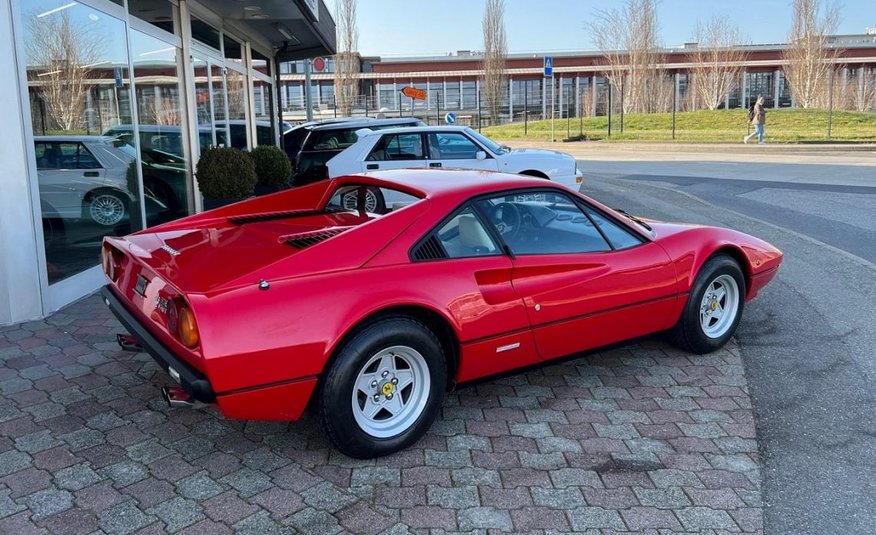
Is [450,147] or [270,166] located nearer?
[270,166]

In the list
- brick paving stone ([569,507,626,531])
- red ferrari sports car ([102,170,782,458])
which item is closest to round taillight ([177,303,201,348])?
red ferrari sports car ([102,170,782,458])

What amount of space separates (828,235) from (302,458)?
8.50 m

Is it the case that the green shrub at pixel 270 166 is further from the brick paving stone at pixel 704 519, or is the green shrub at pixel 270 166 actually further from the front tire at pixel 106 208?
the brick paving stone at pixel 704 519

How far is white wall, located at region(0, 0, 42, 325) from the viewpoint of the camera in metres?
5.59

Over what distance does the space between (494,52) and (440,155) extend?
40149 millimetres

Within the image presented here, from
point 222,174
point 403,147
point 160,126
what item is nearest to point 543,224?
point 222,174

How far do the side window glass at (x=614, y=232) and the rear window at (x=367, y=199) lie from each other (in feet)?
3.83

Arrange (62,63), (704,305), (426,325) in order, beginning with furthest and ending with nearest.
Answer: (62,63)
(704,305)
(426,325)

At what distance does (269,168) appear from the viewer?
11.8 m

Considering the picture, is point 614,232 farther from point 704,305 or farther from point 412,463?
point 412,463

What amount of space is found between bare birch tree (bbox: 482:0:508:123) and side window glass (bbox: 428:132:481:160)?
3954cm

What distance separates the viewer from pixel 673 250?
469cm

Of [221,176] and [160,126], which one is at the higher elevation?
[160,126]

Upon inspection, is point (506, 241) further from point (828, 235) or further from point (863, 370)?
point (828, 235)
